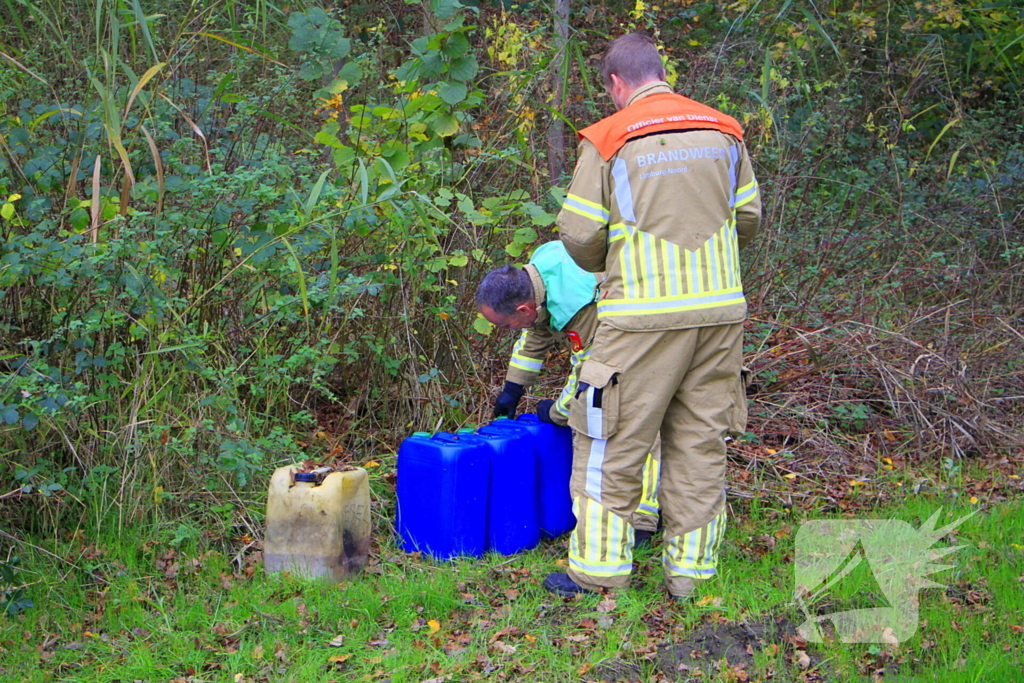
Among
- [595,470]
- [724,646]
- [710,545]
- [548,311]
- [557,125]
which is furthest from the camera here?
[557,125]

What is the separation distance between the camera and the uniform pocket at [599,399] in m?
3.53

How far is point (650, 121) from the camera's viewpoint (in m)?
3.44

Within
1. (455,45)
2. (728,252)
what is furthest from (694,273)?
(455,45)

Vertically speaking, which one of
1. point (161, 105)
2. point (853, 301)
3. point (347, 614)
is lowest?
point (347, 614)

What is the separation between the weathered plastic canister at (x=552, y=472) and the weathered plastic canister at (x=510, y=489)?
0.17ft

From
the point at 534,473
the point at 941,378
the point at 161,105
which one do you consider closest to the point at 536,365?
the point at 534,473

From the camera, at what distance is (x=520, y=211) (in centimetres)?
493

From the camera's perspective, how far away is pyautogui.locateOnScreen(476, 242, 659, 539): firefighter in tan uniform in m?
3.91

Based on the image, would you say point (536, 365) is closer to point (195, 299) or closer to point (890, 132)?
point (195, 299)

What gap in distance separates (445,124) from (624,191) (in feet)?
5.73

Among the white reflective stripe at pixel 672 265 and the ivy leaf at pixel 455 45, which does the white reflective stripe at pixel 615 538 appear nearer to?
the white reflective stripe at pixel 672 265

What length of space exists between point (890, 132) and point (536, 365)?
5372 millimetres

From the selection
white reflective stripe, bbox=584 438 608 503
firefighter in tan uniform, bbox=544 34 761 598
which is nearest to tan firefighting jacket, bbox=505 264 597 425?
firefighter in tan uniform, bbox=544 34 761 598

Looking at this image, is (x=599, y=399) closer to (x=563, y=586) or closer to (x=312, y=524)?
(x=563, y=586)
